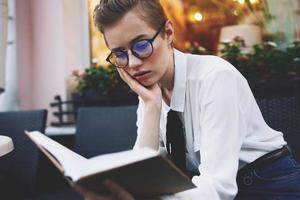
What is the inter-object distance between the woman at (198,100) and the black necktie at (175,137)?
17 millimetres

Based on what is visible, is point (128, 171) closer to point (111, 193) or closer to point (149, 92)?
point (111, 193)

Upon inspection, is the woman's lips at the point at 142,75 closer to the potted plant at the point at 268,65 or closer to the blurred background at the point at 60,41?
the potted plant at the point at 268,65

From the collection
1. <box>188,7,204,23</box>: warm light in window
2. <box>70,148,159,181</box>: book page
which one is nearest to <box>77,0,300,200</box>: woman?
<box>70,148,159,181</box>: book page

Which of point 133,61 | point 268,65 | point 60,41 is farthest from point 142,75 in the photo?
point 60,41

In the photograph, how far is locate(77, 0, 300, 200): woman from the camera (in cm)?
104

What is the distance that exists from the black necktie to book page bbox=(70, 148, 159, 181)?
1.80ft

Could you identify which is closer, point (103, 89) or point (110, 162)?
point (110, 162)

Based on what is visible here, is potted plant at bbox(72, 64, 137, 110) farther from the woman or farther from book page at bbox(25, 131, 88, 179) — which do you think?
Result: book page at bbox(25, 131, 88, 179)

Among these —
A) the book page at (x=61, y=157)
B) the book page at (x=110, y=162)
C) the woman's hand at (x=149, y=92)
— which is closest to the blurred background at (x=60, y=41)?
the woman's hand at (x=149, y=92)

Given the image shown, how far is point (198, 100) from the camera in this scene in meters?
1.18

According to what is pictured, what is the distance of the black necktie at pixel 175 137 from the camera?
50.8 inches

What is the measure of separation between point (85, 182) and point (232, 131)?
44 centimetres

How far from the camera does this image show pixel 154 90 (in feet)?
4.42

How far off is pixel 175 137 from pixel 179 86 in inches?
6.9
